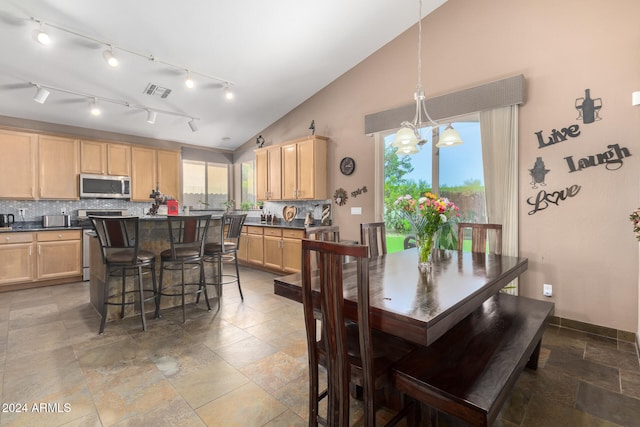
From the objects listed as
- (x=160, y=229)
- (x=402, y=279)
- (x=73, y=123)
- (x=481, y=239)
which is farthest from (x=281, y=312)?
(x=73, y=123)

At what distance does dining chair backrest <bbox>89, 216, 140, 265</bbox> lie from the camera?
2854 mm

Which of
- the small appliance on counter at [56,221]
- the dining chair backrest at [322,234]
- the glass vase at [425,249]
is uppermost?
the small appliance on counter at [56,221]

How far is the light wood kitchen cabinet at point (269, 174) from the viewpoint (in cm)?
564

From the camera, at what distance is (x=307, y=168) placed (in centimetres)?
506

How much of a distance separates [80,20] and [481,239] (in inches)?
180

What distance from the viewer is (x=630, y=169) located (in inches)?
104

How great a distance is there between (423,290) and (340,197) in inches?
132

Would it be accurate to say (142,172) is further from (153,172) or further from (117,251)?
(117,251)

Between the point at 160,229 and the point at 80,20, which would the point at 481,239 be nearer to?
the point at 160,229

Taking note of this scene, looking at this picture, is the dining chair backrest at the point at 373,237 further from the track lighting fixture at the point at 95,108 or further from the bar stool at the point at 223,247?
the track lighting fixture at the point at 95,108

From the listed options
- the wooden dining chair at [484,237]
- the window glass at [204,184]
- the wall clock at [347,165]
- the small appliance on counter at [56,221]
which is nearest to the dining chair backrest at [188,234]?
the wall clock at [347,165]

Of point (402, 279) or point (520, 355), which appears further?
point (402, 279)

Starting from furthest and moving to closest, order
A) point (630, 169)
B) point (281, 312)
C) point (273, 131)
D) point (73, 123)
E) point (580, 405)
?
point (273, 131), point (73, 123), point (281, 312), point (630, 169), point (580, 405)

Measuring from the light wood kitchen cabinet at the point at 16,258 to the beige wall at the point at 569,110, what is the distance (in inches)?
240
